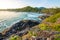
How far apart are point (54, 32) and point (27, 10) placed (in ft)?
2.23

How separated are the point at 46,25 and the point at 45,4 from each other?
43 cm

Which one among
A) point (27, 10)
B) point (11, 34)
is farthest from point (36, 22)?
point (11, 34)

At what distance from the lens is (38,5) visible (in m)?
3.37

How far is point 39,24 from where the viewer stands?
3.26m

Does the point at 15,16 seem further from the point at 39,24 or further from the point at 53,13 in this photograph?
the point at 53,13

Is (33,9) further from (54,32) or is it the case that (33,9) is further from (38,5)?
(54,32)

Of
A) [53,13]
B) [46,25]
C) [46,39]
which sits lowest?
[46,39]

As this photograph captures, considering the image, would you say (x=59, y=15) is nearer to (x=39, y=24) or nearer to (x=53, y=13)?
(x=53, y=13)

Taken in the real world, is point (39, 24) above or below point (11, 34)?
above

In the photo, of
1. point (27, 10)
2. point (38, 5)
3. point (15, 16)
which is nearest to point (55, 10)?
point (38, 5)

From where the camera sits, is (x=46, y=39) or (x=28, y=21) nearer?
(x=46, y=39)

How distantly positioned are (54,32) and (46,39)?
224mm

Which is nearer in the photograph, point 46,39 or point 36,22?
point 46,39

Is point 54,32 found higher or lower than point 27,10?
lower
